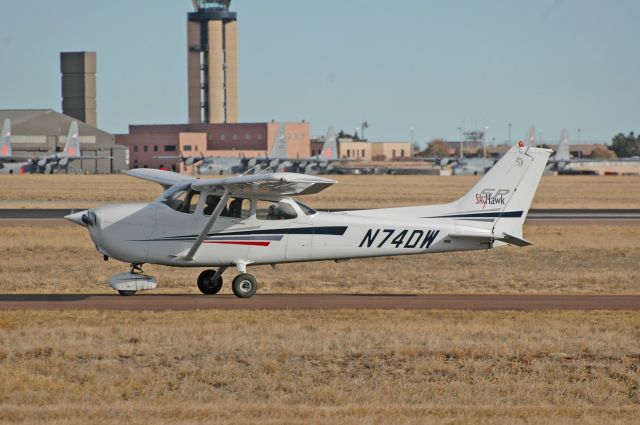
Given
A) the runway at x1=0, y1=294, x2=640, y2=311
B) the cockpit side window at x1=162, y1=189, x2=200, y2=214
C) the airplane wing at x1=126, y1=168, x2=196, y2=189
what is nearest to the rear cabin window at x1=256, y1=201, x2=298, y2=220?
the cockpit side window at x1=162, y1=189, x2=200, y2=214

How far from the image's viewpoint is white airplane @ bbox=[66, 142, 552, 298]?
17906 millimetres

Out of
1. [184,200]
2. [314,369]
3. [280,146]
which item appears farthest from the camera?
[280,146]

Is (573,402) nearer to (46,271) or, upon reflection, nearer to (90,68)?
(46,271)

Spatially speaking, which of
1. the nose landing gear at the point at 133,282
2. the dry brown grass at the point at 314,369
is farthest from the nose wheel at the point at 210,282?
the dry brown grass at the point at 314,369

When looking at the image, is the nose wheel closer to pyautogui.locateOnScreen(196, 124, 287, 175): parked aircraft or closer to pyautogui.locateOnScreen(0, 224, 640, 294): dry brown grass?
pyautogui.locateOnScreen(0, 224, 640, 294): dry brown grass

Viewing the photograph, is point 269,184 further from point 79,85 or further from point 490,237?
point 79,85

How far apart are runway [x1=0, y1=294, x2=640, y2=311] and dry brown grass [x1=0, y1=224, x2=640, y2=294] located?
7.58 feet

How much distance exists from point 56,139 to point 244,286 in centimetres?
14057

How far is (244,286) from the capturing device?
18.8 meters

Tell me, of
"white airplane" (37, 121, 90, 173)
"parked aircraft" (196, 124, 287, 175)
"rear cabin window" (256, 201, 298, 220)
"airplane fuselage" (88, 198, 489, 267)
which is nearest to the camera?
"airplane fuselage" (88, 198, 489, 267)

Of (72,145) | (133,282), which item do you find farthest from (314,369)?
(72,145)

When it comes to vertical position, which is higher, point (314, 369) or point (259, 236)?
point (259, 236)

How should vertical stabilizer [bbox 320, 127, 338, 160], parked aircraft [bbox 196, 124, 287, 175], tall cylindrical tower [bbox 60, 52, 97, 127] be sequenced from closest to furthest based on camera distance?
1. parked aircraft [bbox 196, 124, 287, 175]
2. vertical stabilizer [bbox 320, 127, 338, 160]
3. tall cylindrical tower [bbox 60, 52, 97, 127]

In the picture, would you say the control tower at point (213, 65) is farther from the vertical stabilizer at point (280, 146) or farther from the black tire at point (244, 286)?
the black tire at point (244, 286)
